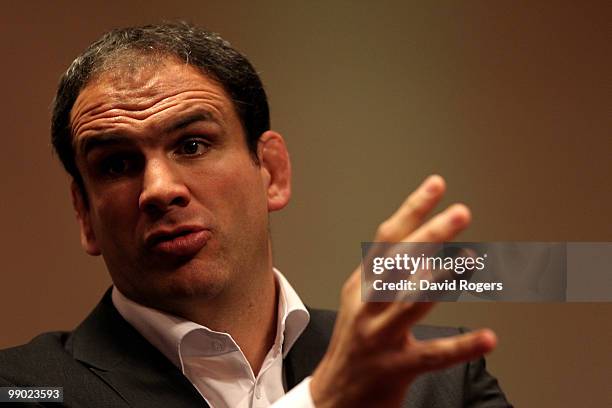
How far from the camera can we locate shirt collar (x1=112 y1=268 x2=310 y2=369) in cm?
133

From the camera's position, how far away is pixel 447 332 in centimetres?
152

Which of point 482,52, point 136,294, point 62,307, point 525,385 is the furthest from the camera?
point 62,307

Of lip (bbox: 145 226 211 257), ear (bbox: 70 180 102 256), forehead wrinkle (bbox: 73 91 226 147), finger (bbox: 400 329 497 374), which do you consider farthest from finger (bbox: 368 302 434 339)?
ear (bbox: 70 180 102 256)

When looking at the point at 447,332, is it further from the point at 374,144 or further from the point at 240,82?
the point at 240,82

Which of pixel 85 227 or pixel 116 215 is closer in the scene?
pixel 116 215

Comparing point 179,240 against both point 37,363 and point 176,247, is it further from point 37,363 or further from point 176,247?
point 37,363

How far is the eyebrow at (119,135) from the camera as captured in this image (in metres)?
1.31

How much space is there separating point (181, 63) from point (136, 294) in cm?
38

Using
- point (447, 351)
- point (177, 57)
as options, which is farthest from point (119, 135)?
point (447, 351)

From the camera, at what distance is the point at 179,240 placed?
1.27 metres

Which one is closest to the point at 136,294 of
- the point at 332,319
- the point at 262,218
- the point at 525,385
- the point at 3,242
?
the point at 262,218

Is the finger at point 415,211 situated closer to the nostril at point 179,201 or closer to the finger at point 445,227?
the finger at point 445,227

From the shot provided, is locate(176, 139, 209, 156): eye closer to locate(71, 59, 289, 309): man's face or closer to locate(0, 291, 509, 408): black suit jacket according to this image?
locate(71, 59, 289, 309): man's face

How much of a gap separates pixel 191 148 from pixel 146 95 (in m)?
0.11
